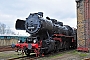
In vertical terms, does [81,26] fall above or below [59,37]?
Result: above

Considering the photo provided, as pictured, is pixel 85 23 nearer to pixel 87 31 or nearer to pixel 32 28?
pixel 87 31

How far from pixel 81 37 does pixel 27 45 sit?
5996 millimetres

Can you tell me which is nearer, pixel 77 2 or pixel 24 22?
pixel 24 22

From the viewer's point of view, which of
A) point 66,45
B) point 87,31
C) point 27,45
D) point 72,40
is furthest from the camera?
point 72,40

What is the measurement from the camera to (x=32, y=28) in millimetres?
12680

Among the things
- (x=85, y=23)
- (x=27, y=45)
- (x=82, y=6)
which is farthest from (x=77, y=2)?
(x=27, y=45)

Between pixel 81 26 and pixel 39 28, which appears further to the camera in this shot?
pixel 81 26

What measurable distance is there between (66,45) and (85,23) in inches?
156

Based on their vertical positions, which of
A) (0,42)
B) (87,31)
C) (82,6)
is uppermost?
(82,6)

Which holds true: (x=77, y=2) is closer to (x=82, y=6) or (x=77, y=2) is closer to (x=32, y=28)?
(x=82, y=6)

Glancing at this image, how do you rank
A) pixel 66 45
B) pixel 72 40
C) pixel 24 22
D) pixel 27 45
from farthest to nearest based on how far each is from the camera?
1. pixel 72 40
2. pixel 66 45
3. pixel 24 22
4. pixel 27 45

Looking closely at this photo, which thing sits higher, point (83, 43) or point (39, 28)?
point (39, 28)

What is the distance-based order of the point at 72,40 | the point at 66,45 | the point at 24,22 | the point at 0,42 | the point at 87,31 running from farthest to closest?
the point at 0,42
the point at 72,40
the point at 66,45
the point at 87,31
the point at 24,22

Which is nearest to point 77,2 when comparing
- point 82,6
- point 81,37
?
point 82,6
